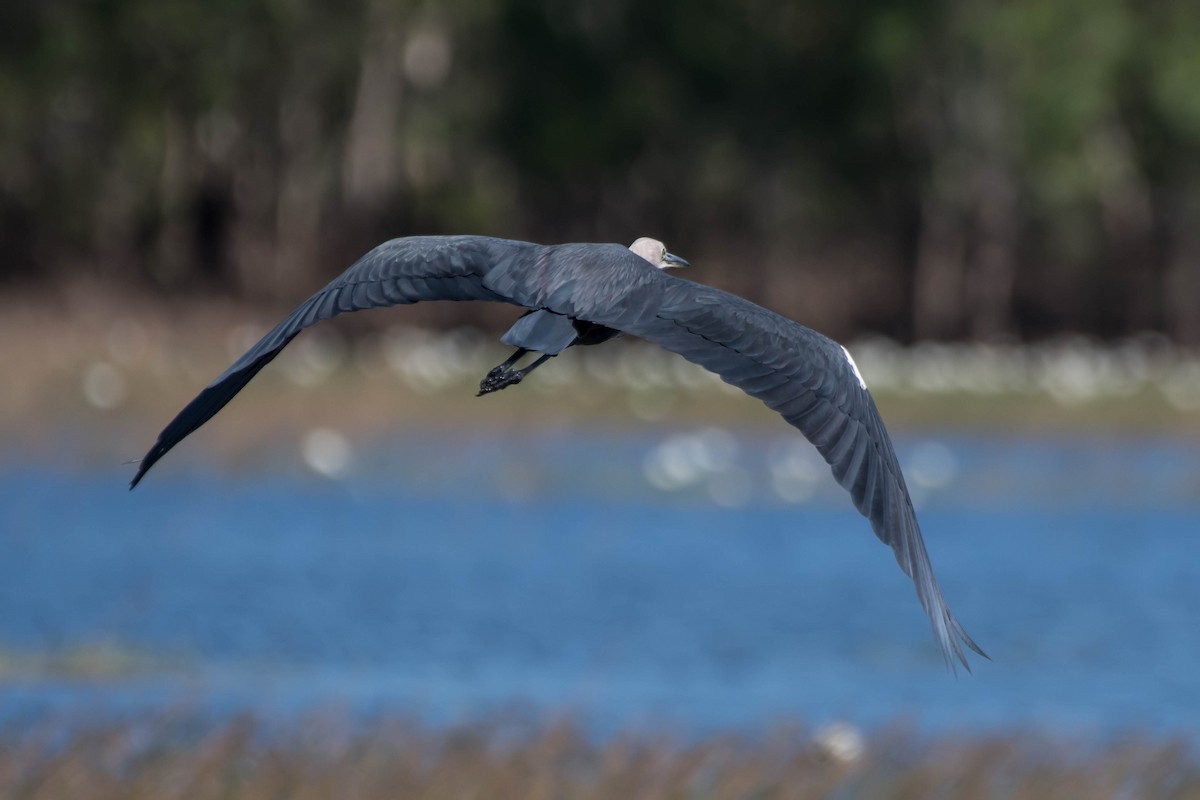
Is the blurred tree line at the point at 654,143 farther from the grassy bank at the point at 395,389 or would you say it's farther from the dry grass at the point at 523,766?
the dry grass at the point at 523,766

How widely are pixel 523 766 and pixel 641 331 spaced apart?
364 cm

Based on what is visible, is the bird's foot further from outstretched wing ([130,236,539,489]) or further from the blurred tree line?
the blurred tree line

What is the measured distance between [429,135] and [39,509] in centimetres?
2715

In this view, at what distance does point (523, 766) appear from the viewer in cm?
885

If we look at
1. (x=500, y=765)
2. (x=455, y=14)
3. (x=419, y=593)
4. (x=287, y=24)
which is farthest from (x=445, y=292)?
(x=455, y=14)

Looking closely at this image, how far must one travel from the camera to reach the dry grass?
8344 millimetres

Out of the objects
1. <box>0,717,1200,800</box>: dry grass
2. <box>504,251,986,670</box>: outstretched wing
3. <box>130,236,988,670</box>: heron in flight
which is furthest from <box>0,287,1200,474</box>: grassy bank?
<box>504,251,986,670</box>: outstretched wing

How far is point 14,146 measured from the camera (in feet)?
133

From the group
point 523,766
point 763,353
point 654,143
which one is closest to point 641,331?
point 763,353

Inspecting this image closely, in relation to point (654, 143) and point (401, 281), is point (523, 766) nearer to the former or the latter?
point (401, 281)

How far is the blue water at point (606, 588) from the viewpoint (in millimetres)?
13016

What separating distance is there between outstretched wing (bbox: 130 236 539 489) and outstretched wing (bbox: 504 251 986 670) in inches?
6.6

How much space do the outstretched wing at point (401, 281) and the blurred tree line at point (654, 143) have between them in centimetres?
2982

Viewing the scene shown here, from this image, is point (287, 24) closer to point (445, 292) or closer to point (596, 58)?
point (596, 58)
